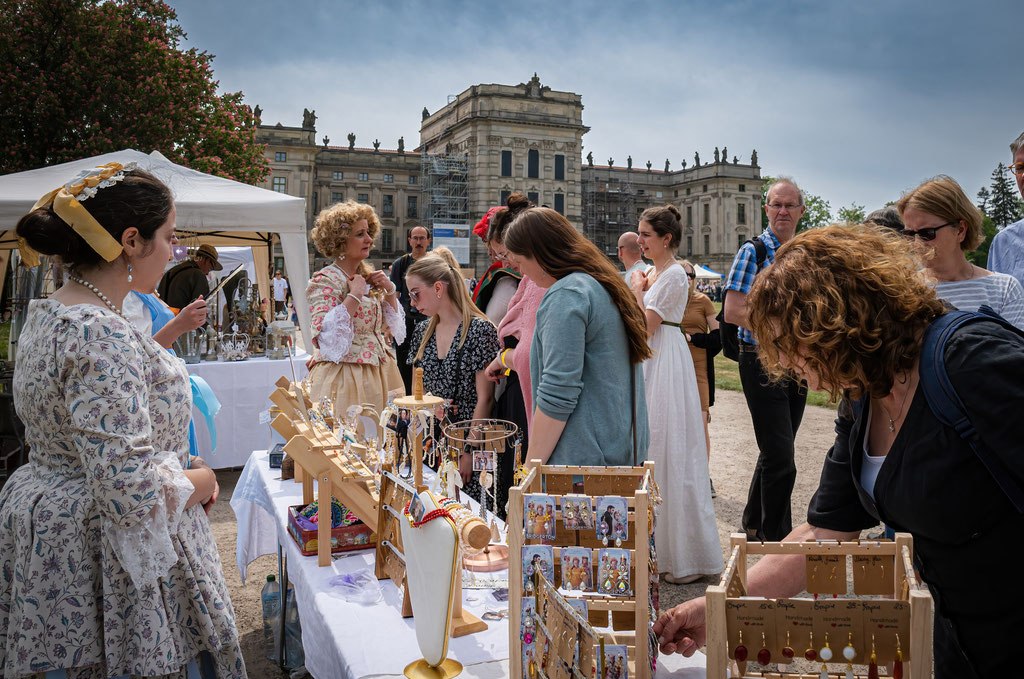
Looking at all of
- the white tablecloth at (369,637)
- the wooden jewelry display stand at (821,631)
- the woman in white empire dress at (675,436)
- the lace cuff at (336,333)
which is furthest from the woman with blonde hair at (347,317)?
the wooden jewelry display stand at (821,631)

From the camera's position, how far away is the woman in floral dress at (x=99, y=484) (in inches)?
57.1

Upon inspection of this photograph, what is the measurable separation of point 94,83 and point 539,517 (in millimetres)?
13900

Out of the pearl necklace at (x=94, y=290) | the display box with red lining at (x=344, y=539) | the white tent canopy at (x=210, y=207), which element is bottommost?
the display box with red lining at (x=344, y=539)

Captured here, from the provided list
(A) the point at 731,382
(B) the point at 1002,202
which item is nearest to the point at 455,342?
(A) the point at 731,382

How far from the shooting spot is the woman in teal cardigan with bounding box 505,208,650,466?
2.01m

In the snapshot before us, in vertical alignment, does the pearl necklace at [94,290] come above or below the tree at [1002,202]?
below

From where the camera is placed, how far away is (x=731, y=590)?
3.58 ft

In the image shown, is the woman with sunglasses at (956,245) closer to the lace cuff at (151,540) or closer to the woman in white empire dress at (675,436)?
the woman in white empire dress at (675,436)

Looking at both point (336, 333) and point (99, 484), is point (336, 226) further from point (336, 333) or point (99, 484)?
point (99, 484)

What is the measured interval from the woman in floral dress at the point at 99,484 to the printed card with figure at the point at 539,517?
0.85m

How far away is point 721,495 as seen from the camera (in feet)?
Result: 17.5

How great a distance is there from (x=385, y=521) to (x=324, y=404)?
1047 mm

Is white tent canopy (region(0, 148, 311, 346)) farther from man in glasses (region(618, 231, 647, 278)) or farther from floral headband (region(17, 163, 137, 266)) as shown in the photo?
floral headband (region(17, 163, 137, 266))

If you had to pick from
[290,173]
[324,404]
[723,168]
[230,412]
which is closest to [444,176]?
[290,173]
